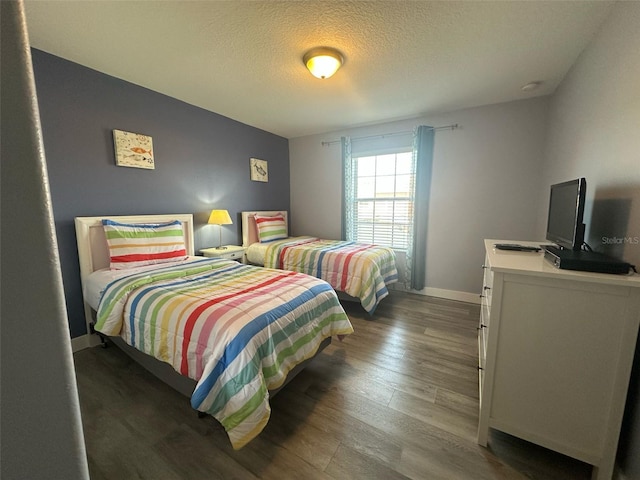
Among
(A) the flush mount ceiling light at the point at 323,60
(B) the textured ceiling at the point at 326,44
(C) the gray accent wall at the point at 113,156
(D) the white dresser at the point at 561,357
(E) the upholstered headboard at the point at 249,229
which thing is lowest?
(D) the white dresser at the point at 561,357

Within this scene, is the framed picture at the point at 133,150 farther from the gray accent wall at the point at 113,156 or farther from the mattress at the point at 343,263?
the mattress at the point at 343,263

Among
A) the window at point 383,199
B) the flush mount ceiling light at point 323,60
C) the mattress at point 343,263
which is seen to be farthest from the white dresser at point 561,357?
the window at point 383,199

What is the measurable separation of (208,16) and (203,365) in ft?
7.04

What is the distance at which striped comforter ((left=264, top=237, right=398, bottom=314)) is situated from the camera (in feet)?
→ 9.53

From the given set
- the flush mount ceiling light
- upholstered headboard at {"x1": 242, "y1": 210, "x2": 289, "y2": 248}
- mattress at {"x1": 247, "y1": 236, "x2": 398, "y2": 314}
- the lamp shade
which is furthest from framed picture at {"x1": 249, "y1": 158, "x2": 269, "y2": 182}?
the flush mount ceiling light

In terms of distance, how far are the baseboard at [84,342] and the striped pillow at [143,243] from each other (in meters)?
0.70

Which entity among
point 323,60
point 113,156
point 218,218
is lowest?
point 218,218

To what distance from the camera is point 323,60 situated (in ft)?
6.78

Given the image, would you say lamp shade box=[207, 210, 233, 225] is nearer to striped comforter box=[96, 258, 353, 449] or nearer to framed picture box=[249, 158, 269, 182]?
framed picture box=[249, 158, 269, 182]

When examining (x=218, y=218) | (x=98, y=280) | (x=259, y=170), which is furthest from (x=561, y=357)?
(x=259, y=170)

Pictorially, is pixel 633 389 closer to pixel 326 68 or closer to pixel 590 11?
pixel 590 11

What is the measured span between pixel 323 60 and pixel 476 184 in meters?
2.38

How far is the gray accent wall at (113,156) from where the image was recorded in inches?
85.8

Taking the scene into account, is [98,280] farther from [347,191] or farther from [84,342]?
[347,191]
